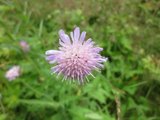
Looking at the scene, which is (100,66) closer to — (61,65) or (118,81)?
(61,65)

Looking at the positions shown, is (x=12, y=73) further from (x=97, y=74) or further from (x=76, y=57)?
(x=76, y=57)

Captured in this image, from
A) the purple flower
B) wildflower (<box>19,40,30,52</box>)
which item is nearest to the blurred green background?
wildflower (<box>19,40,30,52</box>)

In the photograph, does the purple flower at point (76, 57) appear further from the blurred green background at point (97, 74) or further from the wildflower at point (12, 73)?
the wildflower at point (12, 73)

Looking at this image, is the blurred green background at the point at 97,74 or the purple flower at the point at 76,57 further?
the blurred green background at the point at 97,74

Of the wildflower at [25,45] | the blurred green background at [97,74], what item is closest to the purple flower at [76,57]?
the blurred green background at [97,74]

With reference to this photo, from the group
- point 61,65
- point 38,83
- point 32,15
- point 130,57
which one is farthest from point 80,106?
point 32,15

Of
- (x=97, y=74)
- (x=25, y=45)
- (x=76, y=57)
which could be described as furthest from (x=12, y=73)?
(x=76, y=57)
